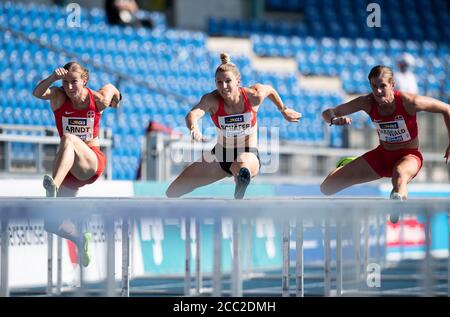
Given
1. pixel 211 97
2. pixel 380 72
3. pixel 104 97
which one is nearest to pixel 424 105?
pixel 380 72

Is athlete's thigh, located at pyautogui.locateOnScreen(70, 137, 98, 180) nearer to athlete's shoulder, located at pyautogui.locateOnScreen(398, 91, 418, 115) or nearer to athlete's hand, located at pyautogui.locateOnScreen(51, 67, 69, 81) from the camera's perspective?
athlete's hand, located at pyautogui.locateOnScreen(51, 67, 69, 81)

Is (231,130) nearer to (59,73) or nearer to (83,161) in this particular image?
(83,161)

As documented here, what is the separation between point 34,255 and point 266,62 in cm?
1398

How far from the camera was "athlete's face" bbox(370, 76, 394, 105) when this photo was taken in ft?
28.3

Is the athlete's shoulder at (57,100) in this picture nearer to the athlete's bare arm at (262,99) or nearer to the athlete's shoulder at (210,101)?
the athlete's shoulder at (210,101)

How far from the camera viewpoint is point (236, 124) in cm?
898

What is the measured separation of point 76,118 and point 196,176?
3.79 feet

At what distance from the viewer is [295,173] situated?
1455cm

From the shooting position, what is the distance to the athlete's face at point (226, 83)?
28.5 feet

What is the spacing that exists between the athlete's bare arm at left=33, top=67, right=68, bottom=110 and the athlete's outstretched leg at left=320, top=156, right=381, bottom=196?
2.53m

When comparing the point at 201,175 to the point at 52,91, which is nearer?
the point at 52,91

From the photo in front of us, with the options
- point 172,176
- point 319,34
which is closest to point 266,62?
point 319,34
